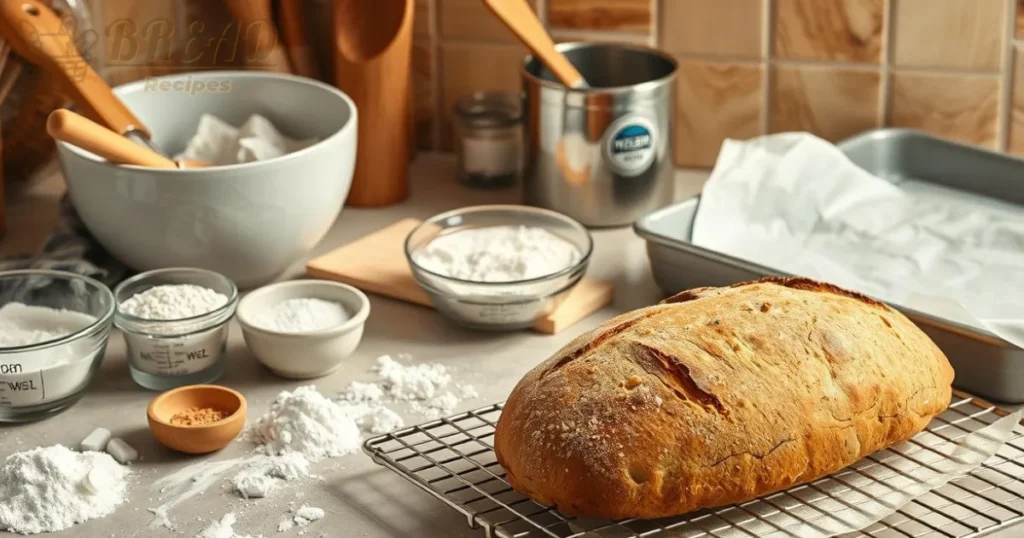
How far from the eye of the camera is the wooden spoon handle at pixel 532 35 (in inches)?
55.5

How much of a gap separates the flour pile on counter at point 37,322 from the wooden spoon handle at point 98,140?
0.15 m

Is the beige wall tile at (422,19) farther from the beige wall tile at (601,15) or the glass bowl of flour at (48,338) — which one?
the glass bowl of flour at (48,338)

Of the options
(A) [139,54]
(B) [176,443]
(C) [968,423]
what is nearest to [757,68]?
(C) [968,423]

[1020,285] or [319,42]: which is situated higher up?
[319,42]

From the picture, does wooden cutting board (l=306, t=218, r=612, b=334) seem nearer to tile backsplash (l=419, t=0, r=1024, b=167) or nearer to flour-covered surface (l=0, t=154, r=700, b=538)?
flour-covered surface (l=0, t=154, r=700, b=538)

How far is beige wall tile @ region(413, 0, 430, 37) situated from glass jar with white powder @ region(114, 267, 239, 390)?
1.99 ft

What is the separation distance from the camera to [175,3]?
5.31ft

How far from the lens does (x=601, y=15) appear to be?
161 centimetres

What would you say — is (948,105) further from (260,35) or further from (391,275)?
(260,35)

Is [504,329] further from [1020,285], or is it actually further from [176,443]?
[1020,285]

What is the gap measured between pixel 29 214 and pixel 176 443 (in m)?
0.62

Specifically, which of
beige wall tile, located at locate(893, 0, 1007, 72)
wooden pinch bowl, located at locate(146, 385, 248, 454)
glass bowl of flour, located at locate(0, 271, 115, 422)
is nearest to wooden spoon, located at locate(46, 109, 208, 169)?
glass bowl of flour, located at locate(0, 271, 115, 422)

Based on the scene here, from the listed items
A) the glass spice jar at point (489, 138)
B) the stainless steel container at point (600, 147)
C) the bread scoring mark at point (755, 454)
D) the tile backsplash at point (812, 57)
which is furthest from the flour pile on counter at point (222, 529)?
the tile backsplash at point (812, 57)

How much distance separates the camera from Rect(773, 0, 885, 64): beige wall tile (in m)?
1.54
